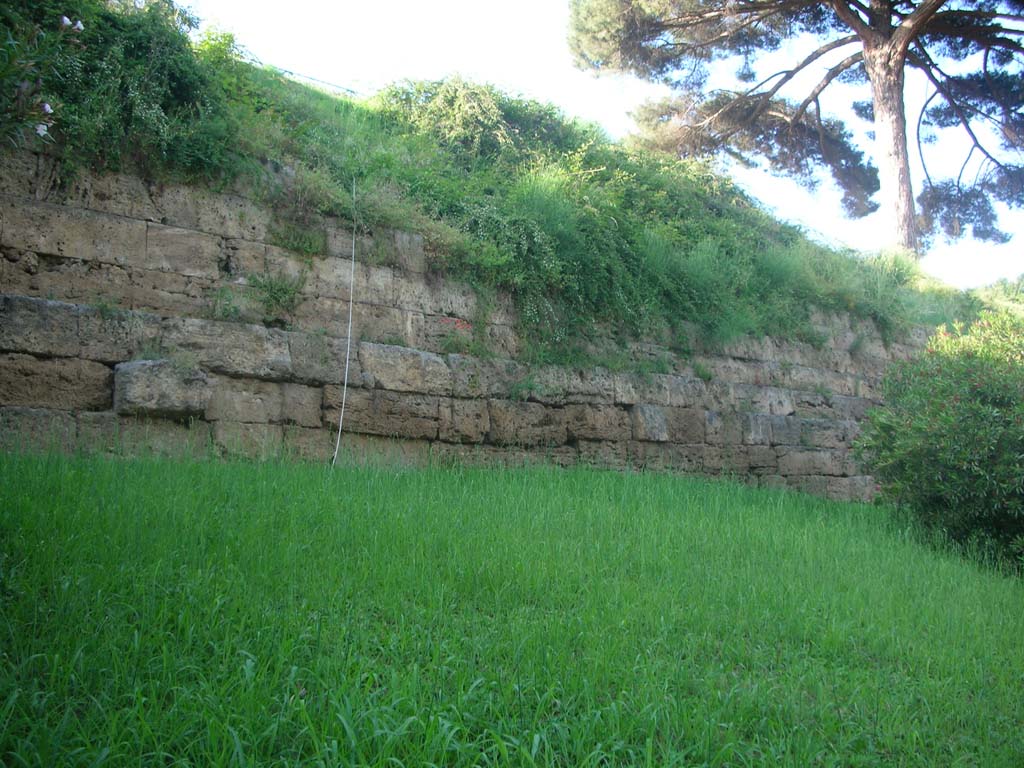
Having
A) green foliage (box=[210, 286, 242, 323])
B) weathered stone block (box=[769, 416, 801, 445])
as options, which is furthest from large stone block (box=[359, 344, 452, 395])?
weathered stone block (box=[769, 416, 801, 445])

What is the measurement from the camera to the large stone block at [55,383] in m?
6.14

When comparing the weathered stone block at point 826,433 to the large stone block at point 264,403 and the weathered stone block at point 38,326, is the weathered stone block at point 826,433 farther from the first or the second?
the weathered stone block at point 38,326

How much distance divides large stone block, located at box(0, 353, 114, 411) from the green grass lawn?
3.05 ft

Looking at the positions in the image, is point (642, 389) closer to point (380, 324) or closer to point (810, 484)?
point (810, 484)

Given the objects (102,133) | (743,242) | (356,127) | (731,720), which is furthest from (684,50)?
(731,720)

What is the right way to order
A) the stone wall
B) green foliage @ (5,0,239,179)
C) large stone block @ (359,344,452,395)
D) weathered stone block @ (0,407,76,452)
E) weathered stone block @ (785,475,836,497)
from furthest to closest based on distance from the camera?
1. weathered stone block @ (785,475,836,497)
2. large stone block @ (359,344,452,395)
3. green foliage @ (5,0,239,179)
4. the stone wall
5. weathered stone block @ (0,407,76,452)

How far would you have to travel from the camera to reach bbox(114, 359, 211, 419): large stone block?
647cm

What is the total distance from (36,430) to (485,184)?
615 cm

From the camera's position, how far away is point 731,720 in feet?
10.8

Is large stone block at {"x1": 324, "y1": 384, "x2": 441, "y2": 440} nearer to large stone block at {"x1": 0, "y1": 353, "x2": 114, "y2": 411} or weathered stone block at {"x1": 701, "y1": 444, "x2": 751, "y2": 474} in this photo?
large stone block at {"x1": 0, "y1": 353, "x2": 114, "y2": 411}

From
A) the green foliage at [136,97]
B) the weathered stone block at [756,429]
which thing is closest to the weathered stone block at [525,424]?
the weathered stone block at [756,429]

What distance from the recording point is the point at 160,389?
21.6 ft

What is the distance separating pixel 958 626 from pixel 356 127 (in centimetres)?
903

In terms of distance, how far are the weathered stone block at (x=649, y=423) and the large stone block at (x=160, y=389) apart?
5033mm
